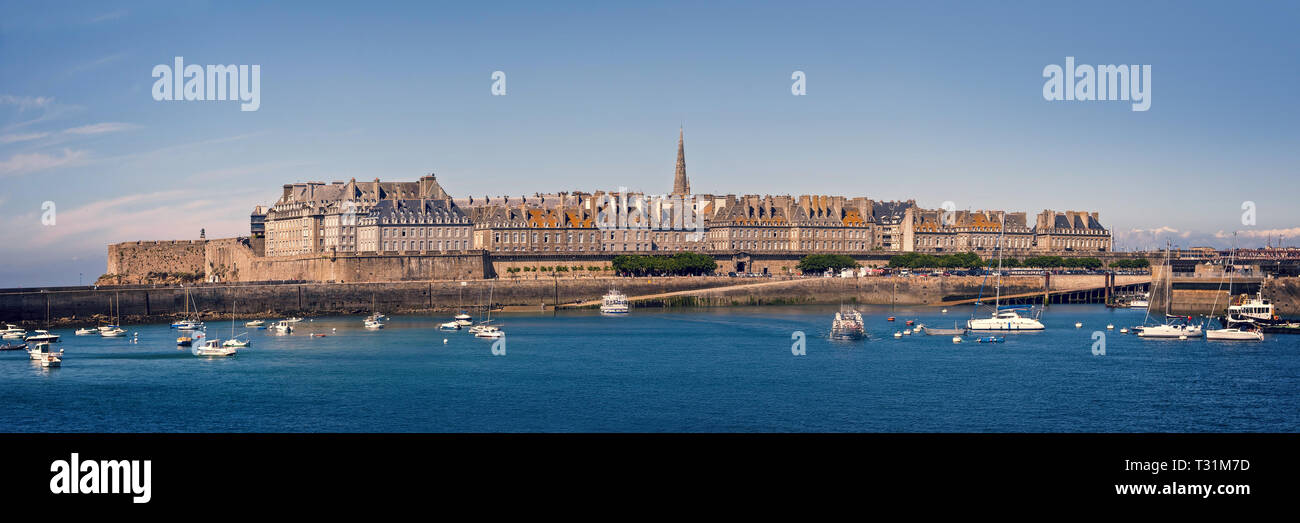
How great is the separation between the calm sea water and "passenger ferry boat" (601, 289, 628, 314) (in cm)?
2001

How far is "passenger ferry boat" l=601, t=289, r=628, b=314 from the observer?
8650cm

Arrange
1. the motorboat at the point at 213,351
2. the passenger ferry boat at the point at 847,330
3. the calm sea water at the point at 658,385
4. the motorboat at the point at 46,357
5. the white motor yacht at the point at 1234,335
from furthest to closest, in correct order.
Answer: the passenger ferry boat at the point at 847,330 < the white motor yacht at the point at 1234,335 < the motorboat at the point at 213,351 < the motorboat at the point at 46,357 < the calm sea water at the point at 658,385

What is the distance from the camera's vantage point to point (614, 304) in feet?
287

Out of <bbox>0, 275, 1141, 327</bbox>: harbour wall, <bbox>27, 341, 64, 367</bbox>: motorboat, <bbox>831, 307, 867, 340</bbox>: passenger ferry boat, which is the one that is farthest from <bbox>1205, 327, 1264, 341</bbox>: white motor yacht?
<bbox>27, 341, 64, 367</bbox>: motorboat

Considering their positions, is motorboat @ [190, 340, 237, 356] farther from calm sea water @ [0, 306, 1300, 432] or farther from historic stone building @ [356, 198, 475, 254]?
historic stone building @ [356, 198, 475, 254]

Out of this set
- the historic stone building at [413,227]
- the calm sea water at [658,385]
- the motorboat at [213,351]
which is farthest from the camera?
the historic stone building at [413,227]

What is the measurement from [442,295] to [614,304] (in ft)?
46.2

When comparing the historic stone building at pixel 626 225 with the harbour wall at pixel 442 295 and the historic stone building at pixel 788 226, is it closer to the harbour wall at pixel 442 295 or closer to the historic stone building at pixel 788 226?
the historic stone building at pixel 788 226

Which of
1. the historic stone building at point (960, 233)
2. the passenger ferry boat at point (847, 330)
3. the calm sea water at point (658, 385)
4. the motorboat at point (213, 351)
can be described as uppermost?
the historic stone building at point (960, 233)

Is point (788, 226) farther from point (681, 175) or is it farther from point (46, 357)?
point (46, 357)

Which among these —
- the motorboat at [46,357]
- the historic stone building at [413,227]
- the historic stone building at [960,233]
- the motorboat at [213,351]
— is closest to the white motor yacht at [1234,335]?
the motorboat at [213,351]

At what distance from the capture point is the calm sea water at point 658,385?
3456 cm

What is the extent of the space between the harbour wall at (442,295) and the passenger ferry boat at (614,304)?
5.36 meters

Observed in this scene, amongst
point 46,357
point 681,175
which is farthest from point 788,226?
point 46,357
